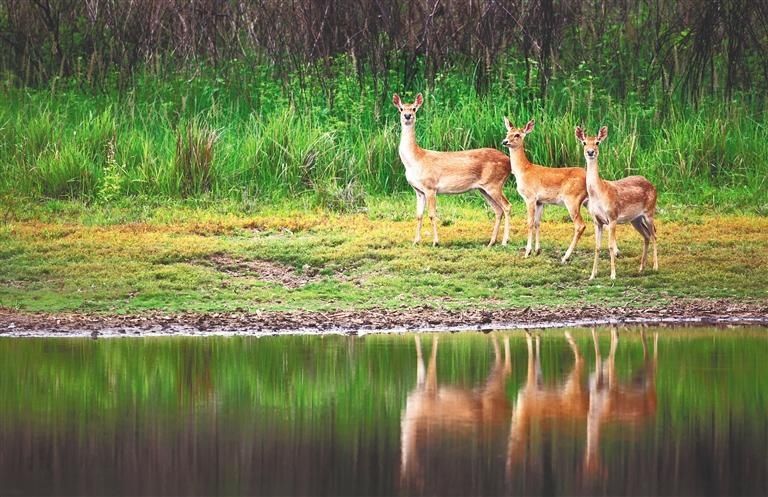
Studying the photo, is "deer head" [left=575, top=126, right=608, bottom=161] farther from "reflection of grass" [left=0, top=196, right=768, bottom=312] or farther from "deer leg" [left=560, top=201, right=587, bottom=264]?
"reflection of grass" [left=0, top=196, right=768, bottom=312]

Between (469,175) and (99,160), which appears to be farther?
(99,160)

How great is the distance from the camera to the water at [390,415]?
7.41 metres

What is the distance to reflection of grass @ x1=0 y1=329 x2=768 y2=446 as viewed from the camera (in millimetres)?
9148

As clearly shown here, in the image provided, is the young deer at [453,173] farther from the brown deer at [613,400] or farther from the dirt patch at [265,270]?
the brown deer at [613,400]

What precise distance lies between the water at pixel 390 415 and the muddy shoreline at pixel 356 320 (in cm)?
42

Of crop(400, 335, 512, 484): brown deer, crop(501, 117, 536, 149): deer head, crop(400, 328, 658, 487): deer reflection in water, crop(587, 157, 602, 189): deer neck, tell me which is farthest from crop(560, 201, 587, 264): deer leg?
crop(400, 335, 512, 484): brown deer

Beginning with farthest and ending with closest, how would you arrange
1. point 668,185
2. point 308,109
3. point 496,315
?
point 308,109 < point 668,185 < point 496,315

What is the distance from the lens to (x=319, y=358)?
434 inches

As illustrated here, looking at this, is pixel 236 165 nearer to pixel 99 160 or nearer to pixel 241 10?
pixel 99 160

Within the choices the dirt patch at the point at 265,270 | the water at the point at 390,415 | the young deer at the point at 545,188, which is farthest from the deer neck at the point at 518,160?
the water at the point at 390,415

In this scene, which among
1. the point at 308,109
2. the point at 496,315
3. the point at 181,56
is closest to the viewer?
the point at 496,315

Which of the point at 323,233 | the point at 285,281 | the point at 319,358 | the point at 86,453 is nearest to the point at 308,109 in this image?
the point at 323,233

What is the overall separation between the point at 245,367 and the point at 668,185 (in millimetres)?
8943

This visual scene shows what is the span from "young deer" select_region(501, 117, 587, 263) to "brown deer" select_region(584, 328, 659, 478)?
13.5ft
